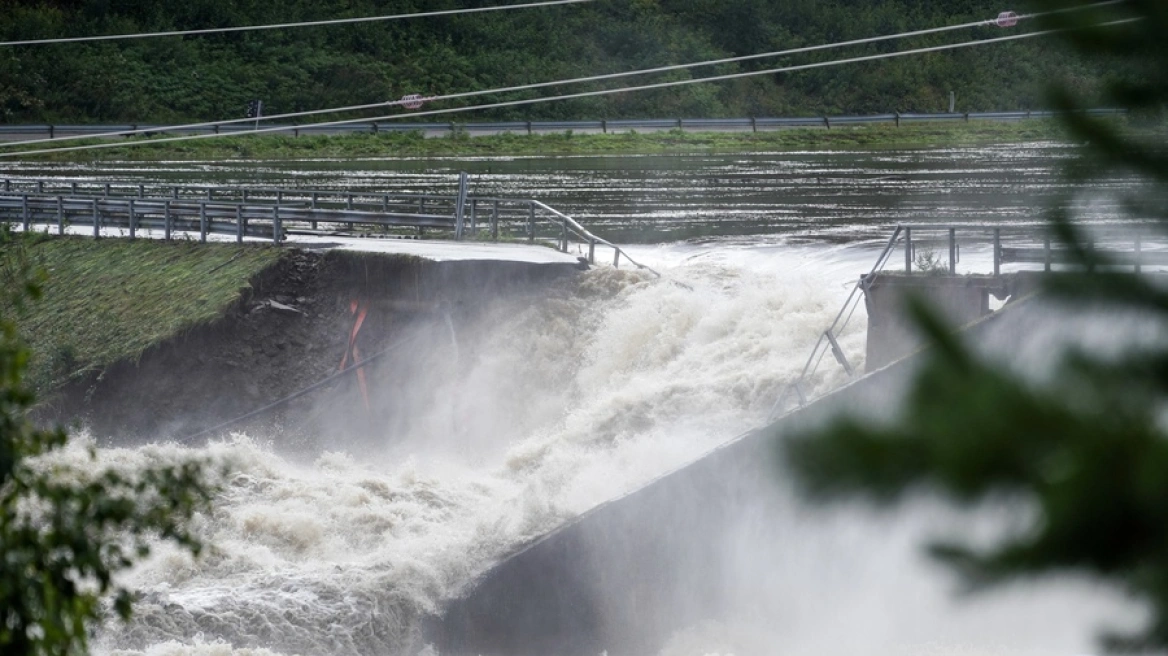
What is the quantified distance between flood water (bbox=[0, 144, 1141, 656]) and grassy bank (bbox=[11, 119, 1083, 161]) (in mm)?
24317

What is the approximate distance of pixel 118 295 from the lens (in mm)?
27797

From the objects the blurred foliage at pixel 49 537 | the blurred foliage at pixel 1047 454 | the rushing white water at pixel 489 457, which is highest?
the blurred foliage at pixel 1047 454

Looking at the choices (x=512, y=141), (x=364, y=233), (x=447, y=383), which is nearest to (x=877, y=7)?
(x=512, y=141)

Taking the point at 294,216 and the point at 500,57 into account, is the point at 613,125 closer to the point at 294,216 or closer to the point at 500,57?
the point at 500,57

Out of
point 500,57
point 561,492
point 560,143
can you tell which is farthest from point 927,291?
point 500,57

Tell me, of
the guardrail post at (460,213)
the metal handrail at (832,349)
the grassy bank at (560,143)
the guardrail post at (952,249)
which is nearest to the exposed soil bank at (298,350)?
the guardrail post at (460,213)

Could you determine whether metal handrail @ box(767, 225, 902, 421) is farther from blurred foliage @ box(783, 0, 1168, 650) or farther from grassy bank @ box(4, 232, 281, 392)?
blurred foliage @ box(783, 0, 1168, 650)

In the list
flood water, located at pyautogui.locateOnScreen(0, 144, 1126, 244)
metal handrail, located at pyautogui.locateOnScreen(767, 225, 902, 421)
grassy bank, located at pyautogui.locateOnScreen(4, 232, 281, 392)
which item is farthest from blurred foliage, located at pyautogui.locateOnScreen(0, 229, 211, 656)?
flood water, located at pyautogui.locateOnScreen(0, 144, 1126, 244)

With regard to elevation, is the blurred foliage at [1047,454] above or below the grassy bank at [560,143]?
above

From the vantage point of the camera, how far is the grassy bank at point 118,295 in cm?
2556

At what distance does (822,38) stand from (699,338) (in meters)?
55.5

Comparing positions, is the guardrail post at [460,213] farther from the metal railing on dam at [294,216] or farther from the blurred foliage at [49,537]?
the blurred foliage at [49,537]

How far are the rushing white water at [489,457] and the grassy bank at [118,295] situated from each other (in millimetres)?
3062

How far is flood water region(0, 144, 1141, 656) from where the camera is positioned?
1467 centimetres
